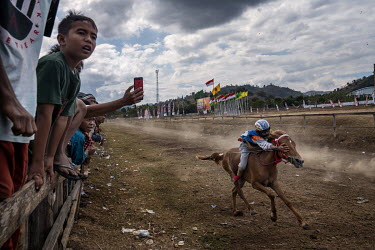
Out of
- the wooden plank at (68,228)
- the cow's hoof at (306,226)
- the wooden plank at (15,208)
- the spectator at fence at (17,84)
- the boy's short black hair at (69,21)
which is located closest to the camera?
the wooden plank at (15,208)

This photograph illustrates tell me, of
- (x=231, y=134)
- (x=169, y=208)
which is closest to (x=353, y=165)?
(x=169, y=208)

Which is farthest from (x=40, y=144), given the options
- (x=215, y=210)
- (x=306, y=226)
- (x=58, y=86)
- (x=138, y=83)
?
(x=215, y=210)

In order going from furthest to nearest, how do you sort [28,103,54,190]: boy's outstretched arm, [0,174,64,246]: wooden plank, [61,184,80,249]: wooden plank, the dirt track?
the dirt track
[61,184,80,249]: wooden plank
[28,103,54,190]: boy's outstretched arm
[0,174,64,246]: wooden plank

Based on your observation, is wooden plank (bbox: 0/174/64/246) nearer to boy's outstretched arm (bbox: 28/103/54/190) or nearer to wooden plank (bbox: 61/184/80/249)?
boy's outstretched arm (bbox: 28/103/54/190)

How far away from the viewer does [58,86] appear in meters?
1.99

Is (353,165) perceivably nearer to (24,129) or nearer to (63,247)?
(63,247)

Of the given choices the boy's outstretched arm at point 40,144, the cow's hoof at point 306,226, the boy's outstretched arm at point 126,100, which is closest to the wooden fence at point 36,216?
the boy's outstretched arm at point 40,144

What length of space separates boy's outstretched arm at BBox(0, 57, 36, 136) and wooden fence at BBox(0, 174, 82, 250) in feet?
1.09

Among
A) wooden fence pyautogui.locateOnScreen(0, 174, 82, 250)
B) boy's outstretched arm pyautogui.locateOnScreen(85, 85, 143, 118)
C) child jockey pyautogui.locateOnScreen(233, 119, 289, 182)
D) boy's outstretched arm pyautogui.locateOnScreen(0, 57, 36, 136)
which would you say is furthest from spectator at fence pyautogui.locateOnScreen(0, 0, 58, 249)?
child jockey pyautogui.locateOnScreen(233, 119, 289, 182)

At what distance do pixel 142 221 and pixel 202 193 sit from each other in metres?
2.23

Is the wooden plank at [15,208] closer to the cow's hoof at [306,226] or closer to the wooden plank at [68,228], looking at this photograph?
the wooden plank at [68,228]

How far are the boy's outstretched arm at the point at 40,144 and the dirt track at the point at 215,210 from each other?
2.36 metres

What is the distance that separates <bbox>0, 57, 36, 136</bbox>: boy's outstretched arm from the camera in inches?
49.7

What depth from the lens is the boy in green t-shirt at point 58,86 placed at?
1854mm
